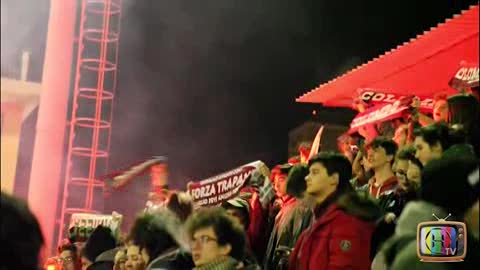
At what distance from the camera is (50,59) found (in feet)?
20.9

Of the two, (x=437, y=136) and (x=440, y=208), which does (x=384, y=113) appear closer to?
(x=437, y=136)

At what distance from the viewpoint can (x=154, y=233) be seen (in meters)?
2.63

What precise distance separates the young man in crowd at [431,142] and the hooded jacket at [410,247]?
0.23 metres

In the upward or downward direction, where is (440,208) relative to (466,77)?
downward

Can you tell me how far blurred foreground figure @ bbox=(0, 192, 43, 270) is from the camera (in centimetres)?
121

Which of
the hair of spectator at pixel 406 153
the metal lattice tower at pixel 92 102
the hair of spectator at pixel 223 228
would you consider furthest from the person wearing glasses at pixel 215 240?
the metal lattice tower at pixel 92 102

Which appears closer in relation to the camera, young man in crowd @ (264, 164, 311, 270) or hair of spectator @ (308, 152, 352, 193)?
hair of spectator @ (308, 152, 352, 193)

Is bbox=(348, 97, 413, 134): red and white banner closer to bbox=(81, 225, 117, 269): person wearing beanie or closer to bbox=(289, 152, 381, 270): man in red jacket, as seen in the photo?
bbox=(289, 152, 381, 270): man in red jacket

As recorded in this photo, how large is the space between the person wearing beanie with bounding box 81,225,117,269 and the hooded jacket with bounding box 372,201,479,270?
147 cm

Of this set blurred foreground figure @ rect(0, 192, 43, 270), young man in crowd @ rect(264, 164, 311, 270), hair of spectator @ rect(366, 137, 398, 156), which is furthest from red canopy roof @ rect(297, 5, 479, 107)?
blurred foreground figure @ rect(0, 192, 43, 270)

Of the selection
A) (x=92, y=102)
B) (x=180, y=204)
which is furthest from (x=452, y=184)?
(x=92, y=102)

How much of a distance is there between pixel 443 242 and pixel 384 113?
1.71 m

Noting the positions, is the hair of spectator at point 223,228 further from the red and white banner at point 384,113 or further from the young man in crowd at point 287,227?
the red and white banner at point 384,113

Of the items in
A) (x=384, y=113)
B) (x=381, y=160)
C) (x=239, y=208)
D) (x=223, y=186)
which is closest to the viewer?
(x=381, y=160)
